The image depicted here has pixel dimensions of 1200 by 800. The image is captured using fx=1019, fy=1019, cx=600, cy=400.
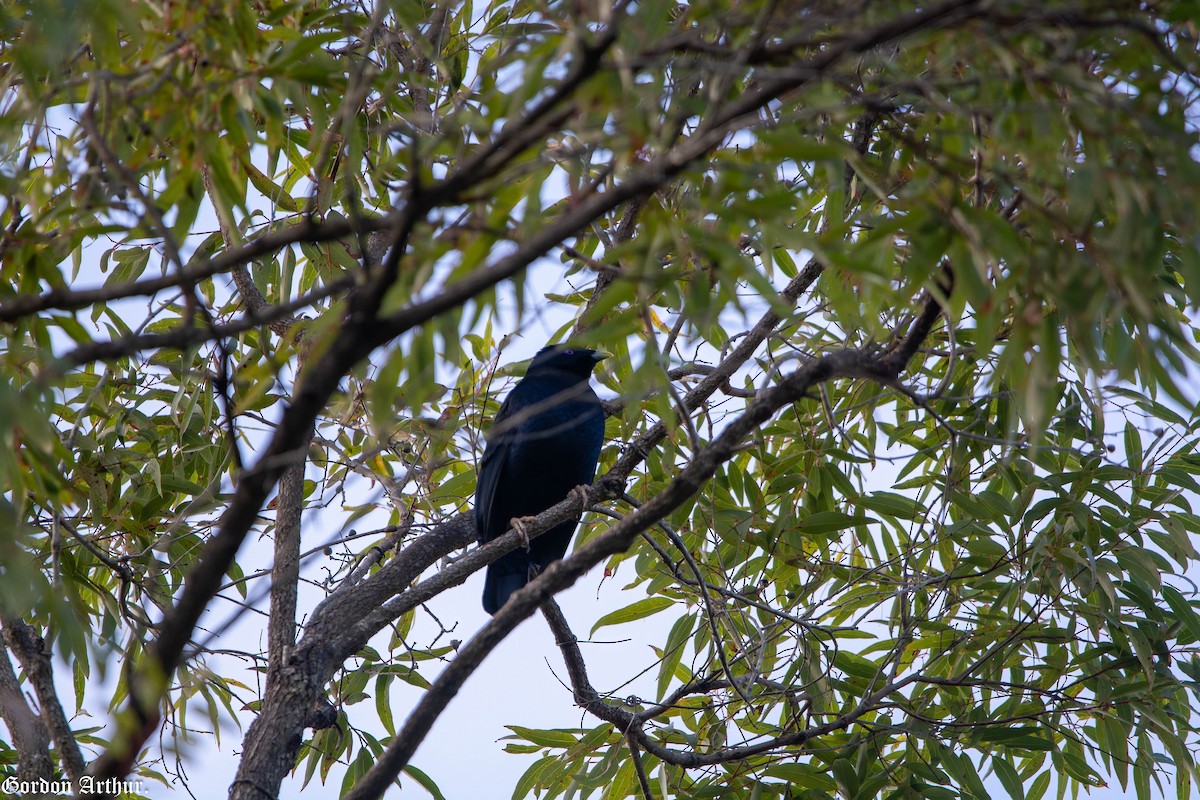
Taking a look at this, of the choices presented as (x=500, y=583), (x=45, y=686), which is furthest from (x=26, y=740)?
(x=500, y=583)

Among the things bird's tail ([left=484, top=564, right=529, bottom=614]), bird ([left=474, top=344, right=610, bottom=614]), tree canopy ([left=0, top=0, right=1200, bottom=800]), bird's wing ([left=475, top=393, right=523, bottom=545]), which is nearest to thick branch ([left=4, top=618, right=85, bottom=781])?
tree canopy ([left=0, top=0, right=1200, bottom=800])

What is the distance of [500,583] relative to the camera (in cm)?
480

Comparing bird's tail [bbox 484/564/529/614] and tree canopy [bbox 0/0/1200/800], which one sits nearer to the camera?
tree canopy [bbox 0/0/1200/800]

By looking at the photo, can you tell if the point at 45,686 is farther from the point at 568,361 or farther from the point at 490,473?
the point at 568,361

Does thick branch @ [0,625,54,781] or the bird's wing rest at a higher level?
the bird's wing

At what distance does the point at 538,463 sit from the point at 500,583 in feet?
2.02

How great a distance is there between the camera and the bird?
443cm

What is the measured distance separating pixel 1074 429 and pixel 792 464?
0.95 meters

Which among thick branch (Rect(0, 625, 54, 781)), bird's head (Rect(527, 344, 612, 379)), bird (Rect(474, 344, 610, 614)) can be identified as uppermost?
bird's head (Rect(527, 344, 612, 379))

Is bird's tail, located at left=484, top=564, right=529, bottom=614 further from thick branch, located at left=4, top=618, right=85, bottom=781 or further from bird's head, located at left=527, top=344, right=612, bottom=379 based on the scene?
thick branch, located at left=4, top=618, right=85, bottom=781

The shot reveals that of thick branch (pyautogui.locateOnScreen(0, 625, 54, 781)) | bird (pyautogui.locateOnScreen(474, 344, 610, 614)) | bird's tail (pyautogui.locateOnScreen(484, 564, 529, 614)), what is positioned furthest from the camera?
bird's tail (pyautogui.locateOnScreen(484, 564, 529, 614))

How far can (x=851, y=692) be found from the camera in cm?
353

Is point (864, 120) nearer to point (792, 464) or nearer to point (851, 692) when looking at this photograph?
point (792, 464)

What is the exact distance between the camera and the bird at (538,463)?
14.5ft
